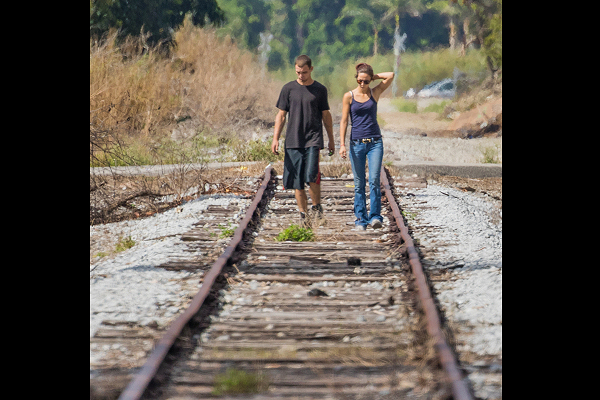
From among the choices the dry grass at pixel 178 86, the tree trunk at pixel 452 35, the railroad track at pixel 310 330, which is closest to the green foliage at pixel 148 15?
the dry grass at pixel 178 86

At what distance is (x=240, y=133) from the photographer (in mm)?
18938

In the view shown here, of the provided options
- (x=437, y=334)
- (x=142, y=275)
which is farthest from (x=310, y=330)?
(x=142, y=275)

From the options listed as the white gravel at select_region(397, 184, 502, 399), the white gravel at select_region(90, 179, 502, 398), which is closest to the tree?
the white gravel at select_region(397, 184, 502, 399)

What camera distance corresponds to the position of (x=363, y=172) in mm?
7457

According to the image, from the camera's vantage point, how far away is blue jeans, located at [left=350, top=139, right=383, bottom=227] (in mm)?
7246

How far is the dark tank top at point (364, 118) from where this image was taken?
7.06m

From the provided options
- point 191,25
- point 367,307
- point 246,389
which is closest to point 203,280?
point 367,307

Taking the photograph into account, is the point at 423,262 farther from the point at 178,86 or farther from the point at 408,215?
the point at 178,86

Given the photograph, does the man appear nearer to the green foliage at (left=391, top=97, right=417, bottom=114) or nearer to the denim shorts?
the denim shorts

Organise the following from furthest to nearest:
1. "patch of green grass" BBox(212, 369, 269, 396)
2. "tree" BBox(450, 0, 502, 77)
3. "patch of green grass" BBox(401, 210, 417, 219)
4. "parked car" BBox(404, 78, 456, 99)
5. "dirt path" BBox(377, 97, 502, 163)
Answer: "parked car" BBox(404, 78, 456, 99)
"tree" BBox(450, 0, 502, 77)
"dirt path" BBox(377, 97, 502, 163)
"patch of green grass" BBox(401, 210, 417, 219)
"patch of green grass" BBox(212, 369, 269, 396)

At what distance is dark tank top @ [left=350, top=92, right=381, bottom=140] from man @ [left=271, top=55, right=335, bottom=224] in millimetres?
294

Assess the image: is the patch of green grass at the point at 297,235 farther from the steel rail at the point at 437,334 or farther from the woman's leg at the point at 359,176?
the steel rail at the point at 437,334

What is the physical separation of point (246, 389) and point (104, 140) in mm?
6325

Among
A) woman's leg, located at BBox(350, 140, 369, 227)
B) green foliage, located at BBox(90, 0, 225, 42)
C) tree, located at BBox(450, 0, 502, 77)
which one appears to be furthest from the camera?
tree, located at BBox(450, 0, 502, 77)
